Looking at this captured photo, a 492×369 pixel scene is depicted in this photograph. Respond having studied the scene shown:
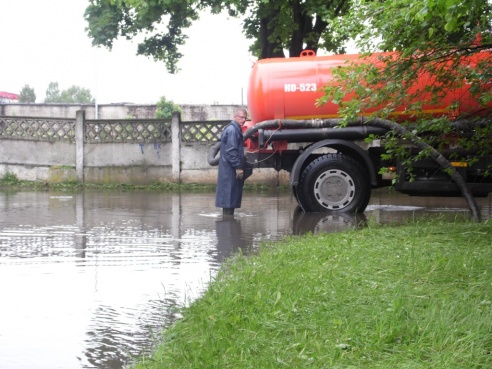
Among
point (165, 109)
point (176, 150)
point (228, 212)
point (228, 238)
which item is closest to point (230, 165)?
point (228, 212)

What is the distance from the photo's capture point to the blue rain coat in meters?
14.7

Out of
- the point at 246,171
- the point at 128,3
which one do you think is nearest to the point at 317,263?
the point at 246,171

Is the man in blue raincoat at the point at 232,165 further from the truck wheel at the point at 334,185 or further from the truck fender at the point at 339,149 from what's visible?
the truck wheel at the point at 334,185

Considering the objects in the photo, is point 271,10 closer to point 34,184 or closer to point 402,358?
point 34,184

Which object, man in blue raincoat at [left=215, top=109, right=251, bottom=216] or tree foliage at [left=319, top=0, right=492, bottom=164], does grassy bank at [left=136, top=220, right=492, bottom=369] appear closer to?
tree foliage at [left=319, top=0, right=492, bottom=164]

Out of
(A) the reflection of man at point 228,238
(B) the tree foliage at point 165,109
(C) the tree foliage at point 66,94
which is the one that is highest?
(C) the tree foliage at point 66,94

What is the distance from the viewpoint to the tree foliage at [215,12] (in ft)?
69.9

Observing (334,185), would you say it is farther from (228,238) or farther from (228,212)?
(228,238)

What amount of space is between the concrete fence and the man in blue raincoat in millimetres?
8348

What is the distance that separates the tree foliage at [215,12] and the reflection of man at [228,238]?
820cm

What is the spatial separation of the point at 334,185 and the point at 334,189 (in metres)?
0.07

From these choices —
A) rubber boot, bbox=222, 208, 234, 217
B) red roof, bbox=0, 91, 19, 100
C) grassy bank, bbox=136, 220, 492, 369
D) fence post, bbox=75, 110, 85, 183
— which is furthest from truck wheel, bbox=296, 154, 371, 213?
red roof, bbox=0, 91, 19, 100

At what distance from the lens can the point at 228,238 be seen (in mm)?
11711

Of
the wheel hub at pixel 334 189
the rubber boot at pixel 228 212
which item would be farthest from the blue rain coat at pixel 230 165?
the wheel hub at pixel 334 189
